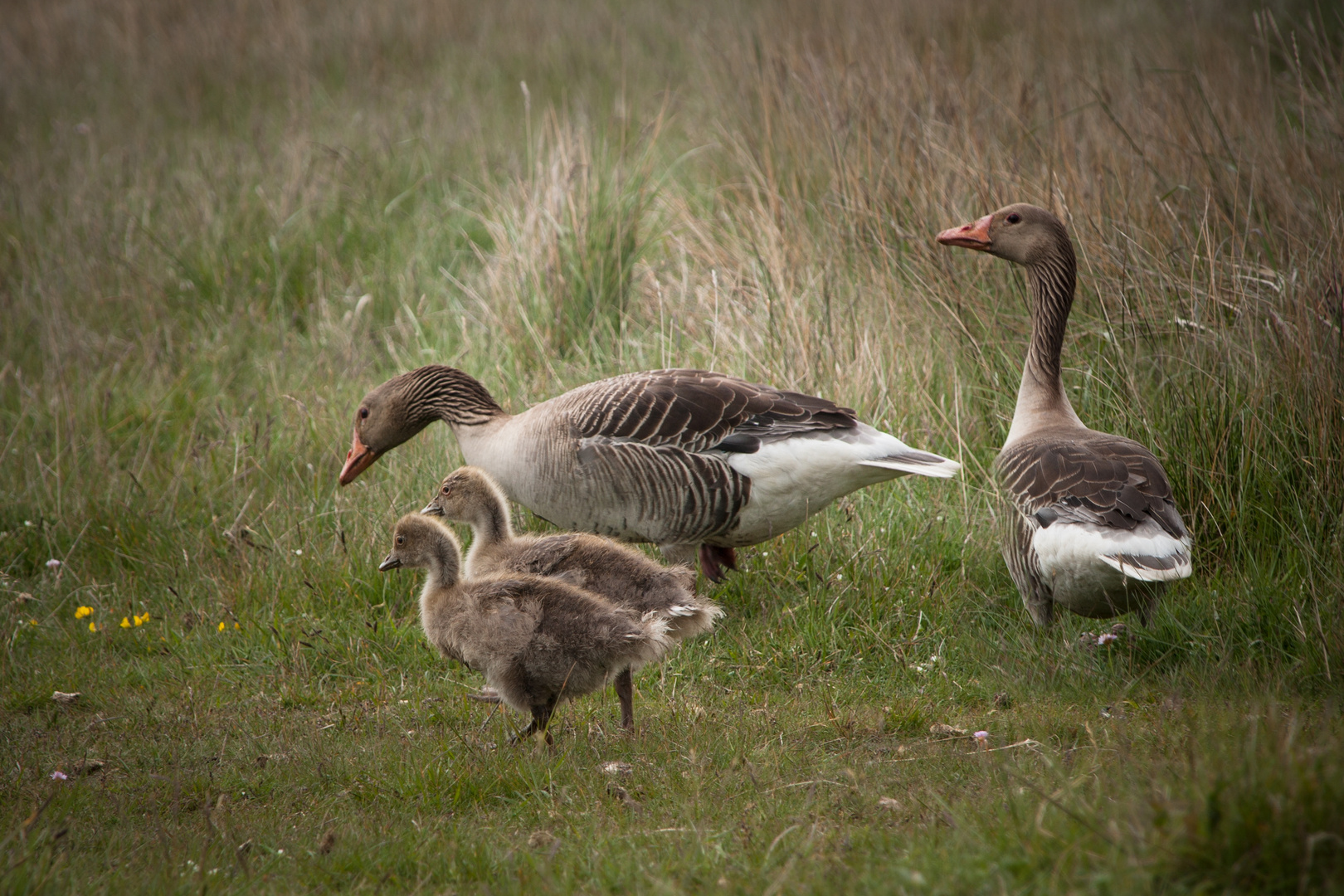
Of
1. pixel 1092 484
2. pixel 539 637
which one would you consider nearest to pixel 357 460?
pixel 539 637

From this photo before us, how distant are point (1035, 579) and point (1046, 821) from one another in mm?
2182

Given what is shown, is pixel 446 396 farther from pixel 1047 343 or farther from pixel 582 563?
pixel 1047 343

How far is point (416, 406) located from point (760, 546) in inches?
91.0

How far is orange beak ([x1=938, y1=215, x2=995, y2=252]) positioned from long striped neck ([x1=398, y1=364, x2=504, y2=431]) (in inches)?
115

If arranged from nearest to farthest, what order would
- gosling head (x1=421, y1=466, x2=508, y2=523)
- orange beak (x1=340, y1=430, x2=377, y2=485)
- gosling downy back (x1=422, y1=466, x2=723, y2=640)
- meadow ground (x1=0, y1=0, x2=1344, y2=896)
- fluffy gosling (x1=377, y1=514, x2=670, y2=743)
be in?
meadow ground (x1=0, y1=0, x2=1344, y2=896) < fluffy gosling (x1=377, y1=514, x2=670, y2=743) < gosling downy back (x1=422, y1=466, x2=723, y2=640) < gosling head (x1=421, y1=466, x2=508, y2=523) < orange beak (x1=340, y1=430, x2=377, y2=485)

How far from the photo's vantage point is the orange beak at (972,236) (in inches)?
245

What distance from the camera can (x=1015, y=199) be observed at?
7.80m

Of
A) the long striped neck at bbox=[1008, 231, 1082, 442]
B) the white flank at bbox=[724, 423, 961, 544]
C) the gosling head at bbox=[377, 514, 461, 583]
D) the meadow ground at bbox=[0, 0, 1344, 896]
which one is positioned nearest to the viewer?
the meadow ground at bbox=[0, 0, 1344, 896]

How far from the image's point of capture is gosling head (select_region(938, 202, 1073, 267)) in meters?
6.09

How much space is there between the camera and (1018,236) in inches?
242

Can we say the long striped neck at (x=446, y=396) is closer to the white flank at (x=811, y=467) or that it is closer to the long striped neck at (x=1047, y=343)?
the white flank at (x=811, y=467)

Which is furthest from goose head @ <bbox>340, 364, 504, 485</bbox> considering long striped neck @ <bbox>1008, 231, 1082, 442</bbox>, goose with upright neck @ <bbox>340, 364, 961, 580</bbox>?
long striped neck @ <bbox>1008, 231, 1082, 442</bbox>

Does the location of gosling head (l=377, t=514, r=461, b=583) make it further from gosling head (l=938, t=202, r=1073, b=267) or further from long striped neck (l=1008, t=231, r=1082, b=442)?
gosling head (l=938, t=202, r=1073, b=267)

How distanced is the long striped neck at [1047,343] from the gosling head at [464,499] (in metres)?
2.81
